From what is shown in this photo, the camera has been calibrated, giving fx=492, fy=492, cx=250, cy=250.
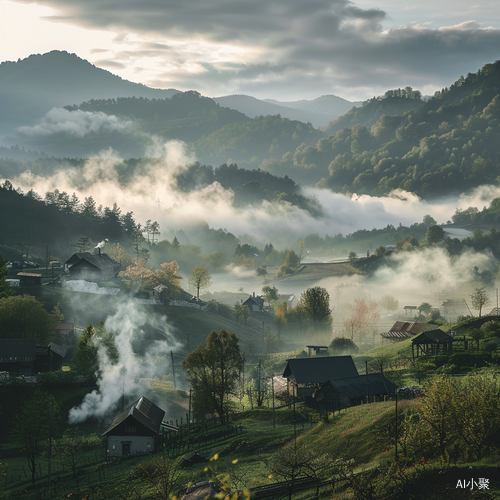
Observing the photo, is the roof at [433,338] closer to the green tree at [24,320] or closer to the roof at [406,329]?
the roof at [406,329]

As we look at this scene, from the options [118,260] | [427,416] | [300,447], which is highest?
[118,260]

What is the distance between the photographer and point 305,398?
2426 inches

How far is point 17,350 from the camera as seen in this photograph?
75750 millimetres

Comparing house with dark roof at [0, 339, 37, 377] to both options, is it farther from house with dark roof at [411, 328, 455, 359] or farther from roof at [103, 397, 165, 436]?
house with dark roof at [411, 328, 455, 359]

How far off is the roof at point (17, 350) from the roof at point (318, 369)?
3946 cm

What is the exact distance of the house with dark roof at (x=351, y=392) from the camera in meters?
54.5

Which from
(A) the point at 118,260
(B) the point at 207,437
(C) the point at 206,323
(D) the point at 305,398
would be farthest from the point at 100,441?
(A) the point at 118,260

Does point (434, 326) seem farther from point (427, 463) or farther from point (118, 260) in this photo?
point (118, 260)

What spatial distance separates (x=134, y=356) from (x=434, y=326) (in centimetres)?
5825

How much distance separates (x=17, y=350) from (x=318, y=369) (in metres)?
46.0

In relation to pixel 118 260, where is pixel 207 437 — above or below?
below

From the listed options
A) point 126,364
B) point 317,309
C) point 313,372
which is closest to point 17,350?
Result: point 126,364

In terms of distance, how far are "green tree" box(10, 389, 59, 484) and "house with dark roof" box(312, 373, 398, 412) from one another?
29.5 meters

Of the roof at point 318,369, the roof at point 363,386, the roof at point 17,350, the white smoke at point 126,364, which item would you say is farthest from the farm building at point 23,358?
the roof at point 363,386
